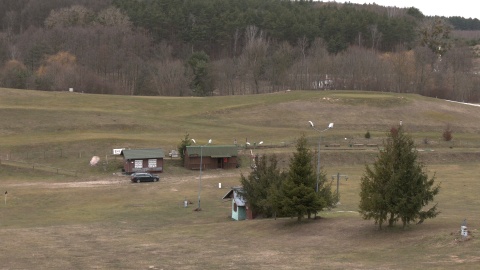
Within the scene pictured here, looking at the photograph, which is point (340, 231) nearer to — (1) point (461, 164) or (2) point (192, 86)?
(1) point (461, 164)

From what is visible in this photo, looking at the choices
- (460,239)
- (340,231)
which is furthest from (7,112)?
(460,239)

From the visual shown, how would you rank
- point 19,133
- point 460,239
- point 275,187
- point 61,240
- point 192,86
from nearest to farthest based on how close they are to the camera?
point 460,239 < point 61,240 < point 275,187 < point 19,133 < point 192,86

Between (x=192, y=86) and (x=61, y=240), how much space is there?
4737 inches

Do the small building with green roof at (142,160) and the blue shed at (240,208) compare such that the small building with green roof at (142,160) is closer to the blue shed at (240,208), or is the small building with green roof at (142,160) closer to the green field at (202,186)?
the green field at (202,186)

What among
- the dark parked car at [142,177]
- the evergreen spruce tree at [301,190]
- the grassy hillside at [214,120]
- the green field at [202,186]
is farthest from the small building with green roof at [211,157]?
the evergreen spruce tree at [301,190]

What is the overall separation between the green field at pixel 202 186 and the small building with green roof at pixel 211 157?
83.9 inches

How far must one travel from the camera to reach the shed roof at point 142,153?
291 feet

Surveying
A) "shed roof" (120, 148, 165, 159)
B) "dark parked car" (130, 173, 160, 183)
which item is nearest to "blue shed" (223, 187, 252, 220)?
"dark parked car" (130, 173, 160, 183)

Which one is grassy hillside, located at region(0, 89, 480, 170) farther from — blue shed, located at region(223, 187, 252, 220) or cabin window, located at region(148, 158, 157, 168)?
blue shed, located at region(223, 187, 252, 220)

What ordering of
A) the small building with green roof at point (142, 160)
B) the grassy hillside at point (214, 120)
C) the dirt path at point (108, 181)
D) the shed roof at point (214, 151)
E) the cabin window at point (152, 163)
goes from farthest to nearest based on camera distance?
the grassy hillside at point (214, 120) → the shed roof at point (214, 151) → the cabin window at point (152, 163) → the small building with green roof at point (142, 160) → the dirt path at point (108, 181)

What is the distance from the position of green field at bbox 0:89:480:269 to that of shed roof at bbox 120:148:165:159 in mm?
2286

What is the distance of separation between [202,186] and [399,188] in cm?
3711

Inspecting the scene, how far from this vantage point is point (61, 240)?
167 ft

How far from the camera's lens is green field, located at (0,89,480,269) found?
41.9 m
